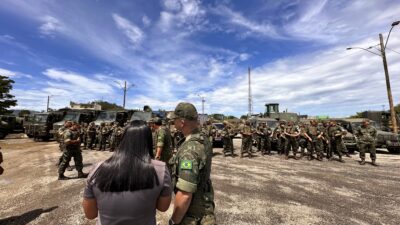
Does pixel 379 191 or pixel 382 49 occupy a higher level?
pixel 382 49

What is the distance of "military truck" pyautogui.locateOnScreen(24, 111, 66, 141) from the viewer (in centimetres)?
2086

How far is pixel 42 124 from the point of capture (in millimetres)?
20891

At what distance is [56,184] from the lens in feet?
23.5

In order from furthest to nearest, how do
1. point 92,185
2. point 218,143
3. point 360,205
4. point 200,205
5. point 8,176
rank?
1. point 218,143
2. point 8,176
3. point 360,205
4. point 200,205
5. point 92,185

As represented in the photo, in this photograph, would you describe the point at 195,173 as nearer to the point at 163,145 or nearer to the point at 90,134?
the point at 163,145

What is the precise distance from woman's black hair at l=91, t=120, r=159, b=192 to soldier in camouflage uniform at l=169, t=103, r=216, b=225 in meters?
0.24

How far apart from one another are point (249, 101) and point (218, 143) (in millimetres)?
28239

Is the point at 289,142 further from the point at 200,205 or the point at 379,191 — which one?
the point at 200,205

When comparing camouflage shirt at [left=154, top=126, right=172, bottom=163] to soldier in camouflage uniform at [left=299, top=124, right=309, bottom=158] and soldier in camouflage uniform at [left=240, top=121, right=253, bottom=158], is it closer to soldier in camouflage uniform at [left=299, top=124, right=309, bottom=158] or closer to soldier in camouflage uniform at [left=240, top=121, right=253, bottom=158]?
soldier in camouflage uniform at [left=240, top=121, right=253, bottom=158]

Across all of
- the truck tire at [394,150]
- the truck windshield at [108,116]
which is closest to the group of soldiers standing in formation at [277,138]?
the truck windshield at [108,116]

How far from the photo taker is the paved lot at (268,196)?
481 centimetres

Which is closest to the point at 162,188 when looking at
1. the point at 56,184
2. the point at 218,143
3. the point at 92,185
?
the point at 92,185

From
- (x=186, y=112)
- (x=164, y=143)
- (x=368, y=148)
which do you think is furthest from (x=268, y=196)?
(x=368, y=148)

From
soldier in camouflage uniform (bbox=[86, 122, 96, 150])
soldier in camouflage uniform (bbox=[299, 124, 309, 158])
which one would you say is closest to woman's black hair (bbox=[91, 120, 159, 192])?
soldier in camouflage uniform (bbox=[299, 124, 309, 158])
